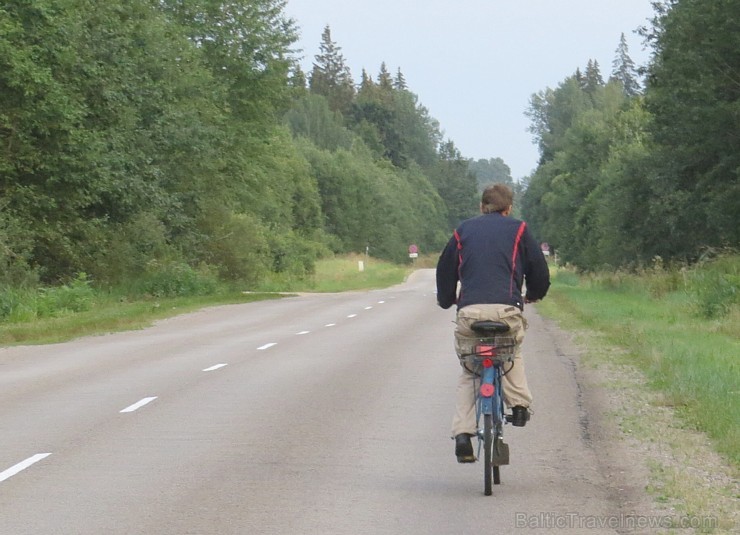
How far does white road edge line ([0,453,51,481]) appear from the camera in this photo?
29.9ft

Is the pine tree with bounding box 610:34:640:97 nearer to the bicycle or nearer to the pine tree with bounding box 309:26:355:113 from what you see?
the pine tree with bounding box 309:26:355:113

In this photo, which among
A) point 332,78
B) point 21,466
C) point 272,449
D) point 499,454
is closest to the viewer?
point 499,454

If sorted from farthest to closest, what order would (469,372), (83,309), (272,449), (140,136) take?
(140,136)
(83,309)
(272,449)
(469,372)

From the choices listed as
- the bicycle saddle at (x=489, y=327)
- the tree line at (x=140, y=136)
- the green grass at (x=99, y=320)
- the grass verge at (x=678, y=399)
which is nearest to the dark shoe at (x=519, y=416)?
the bicycle saddle at (x=489, y=327)

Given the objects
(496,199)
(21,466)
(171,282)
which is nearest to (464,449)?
(496,199)

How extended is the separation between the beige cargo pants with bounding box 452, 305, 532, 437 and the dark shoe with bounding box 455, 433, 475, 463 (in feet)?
0.16

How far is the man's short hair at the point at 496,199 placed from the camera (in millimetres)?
8797

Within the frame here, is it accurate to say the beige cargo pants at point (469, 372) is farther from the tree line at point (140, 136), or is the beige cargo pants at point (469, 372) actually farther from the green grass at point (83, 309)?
the tree line at point (140, 136)

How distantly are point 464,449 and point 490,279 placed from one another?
114cm

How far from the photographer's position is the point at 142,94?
39469 millimetres

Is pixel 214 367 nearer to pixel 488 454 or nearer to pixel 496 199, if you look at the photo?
pixel 496 199

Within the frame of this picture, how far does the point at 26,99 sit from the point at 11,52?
196cm

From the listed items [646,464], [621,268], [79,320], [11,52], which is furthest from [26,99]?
[621,268]

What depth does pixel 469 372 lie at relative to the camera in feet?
28.4
